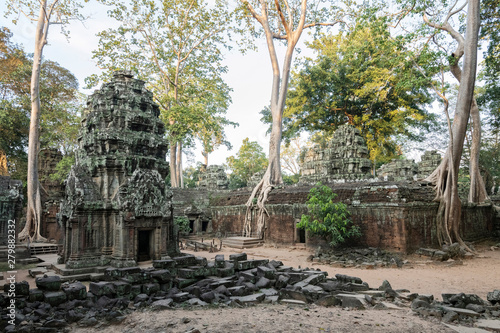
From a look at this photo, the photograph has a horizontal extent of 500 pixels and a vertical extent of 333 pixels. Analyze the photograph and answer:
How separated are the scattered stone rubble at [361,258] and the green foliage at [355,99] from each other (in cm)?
1284

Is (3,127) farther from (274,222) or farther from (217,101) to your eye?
(274,222)

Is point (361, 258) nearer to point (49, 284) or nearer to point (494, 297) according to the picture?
point (494, 297)

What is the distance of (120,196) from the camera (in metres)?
9.09

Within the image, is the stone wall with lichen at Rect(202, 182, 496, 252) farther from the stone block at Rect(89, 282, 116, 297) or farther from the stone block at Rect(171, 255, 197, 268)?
the stone block at Rect(89, 282, 116, 297)

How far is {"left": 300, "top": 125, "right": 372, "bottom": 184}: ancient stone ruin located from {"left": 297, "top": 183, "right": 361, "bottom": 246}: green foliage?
16.8 feet

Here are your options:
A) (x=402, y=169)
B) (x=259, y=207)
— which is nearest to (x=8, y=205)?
(x=259, y=207)

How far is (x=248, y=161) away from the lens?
35.6 meters

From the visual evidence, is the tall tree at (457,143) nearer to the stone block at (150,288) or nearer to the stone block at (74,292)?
the stone block at (150,288)

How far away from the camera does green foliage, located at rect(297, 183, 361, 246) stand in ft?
39.6

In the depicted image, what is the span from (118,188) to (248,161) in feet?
87.3

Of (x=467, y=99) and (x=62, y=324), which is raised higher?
(x=467, y=99)

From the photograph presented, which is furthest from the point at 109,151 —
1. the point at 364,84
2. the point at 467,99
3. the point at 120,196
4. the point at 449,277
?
the point at 364,84

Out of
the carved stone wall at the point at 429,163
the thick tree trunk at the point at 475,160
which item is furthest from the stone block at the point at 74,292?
the carved stone wall at the point at 429,163

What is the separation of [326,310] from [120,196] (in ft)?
20.6
